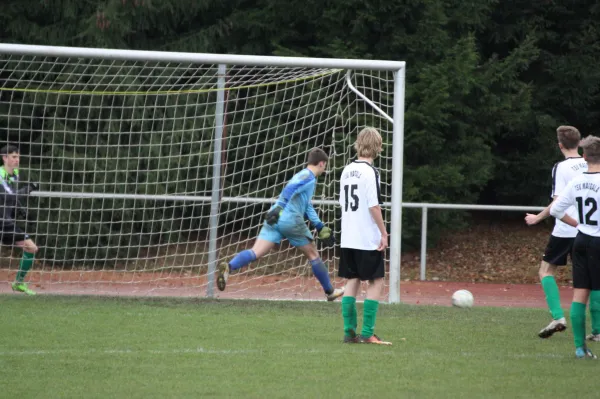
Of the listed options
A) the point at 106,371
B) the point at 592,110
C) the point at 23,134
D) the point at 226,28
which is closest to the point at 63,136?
the point at 23,134

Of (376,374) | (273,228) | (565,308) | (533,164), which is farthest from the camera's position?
(533,164)

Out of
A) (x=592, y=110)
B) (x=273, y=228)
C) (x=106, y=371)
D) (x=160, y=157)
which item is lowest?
(x=106, y=371)

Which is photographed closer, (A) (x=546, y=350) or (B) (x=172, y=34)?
(A) (x=546, y=350)

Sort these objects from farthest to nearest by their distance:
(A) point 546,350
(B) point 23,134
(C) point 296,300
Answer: (B) point 23,134 < (C) point 296,300 < (A) point 546,350

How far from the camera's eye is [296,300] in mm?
11922

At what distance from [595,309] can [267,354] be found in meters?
2.87

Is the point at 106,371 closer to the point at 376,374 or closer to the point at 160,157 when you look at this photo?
the point at 376,374

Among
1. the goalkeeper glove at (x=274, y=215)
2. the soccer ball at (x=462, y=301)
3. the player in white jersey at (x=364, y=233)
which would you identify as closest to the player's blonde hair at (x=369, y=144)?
the player in white jersey at (x=364, y=233)

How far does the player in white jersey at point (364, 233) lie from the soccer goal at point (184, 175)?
353cm

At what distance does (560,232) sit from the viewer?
352 inches

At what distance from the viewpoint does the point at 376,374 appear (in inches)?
263

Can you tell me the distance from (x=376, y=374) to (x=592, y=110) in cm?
1625

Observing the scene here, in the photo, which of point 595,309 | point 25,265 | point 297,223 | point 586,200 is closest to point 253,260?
point 297,223

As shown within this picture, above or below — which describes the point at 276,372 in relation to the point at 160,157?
below
